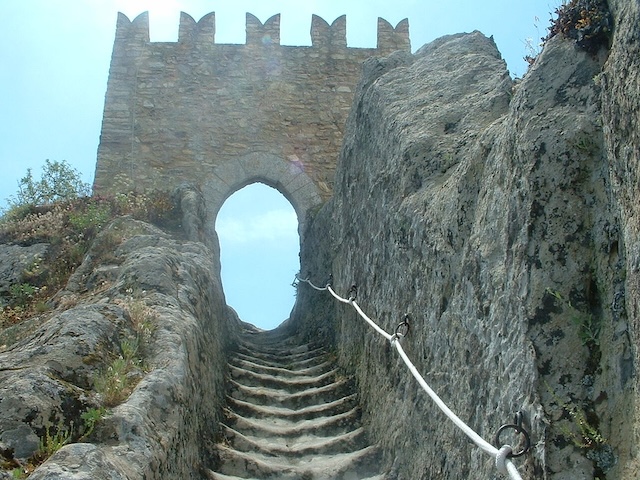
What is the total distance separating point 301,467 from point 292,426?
77 cm

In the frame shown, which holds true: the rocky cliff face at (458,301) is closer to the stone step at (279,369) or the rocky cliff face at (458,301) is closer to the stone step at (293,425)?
the stone step at (293,425)

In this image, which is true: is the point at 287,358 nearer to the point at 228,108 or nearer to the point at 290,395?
the point at 290,395

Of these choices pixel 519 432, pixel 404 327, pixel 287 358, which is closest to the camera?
pixel 519 432

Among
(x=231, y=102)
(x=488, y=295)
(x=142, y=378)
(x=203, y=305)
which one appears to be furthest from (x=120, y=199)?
(x=488, y=295)

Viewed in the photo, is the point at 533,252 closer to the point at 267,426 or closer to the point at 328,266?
the point at 267,426

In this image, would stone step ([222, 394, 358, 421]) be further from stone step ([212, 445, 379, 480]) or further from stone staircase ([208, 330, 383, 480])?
stone step ([212, 445, 379, 480])

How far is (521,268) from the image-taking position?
286 cm

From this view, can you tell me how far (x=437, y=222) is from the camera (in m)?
4.07

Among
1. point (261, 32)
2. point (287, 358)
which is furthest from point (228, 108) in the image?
point (287, 358)

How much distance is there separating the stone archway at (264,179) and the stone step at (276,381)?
585 centimetres

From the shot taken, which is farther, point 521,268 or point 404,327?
point 404,327

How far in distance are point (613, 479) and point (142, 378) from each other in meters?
2.60

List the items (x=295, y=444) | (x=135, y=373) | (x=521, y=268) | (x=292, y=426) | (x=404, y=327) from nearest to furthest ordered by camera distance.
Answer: (x=521, y=268)
(x=135, y=373)
(x=404, y=327)
(x=295, y=444)
(x=292, y=426)

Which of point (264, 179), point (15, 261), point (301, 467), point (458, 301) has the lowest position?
point (301, 467)
